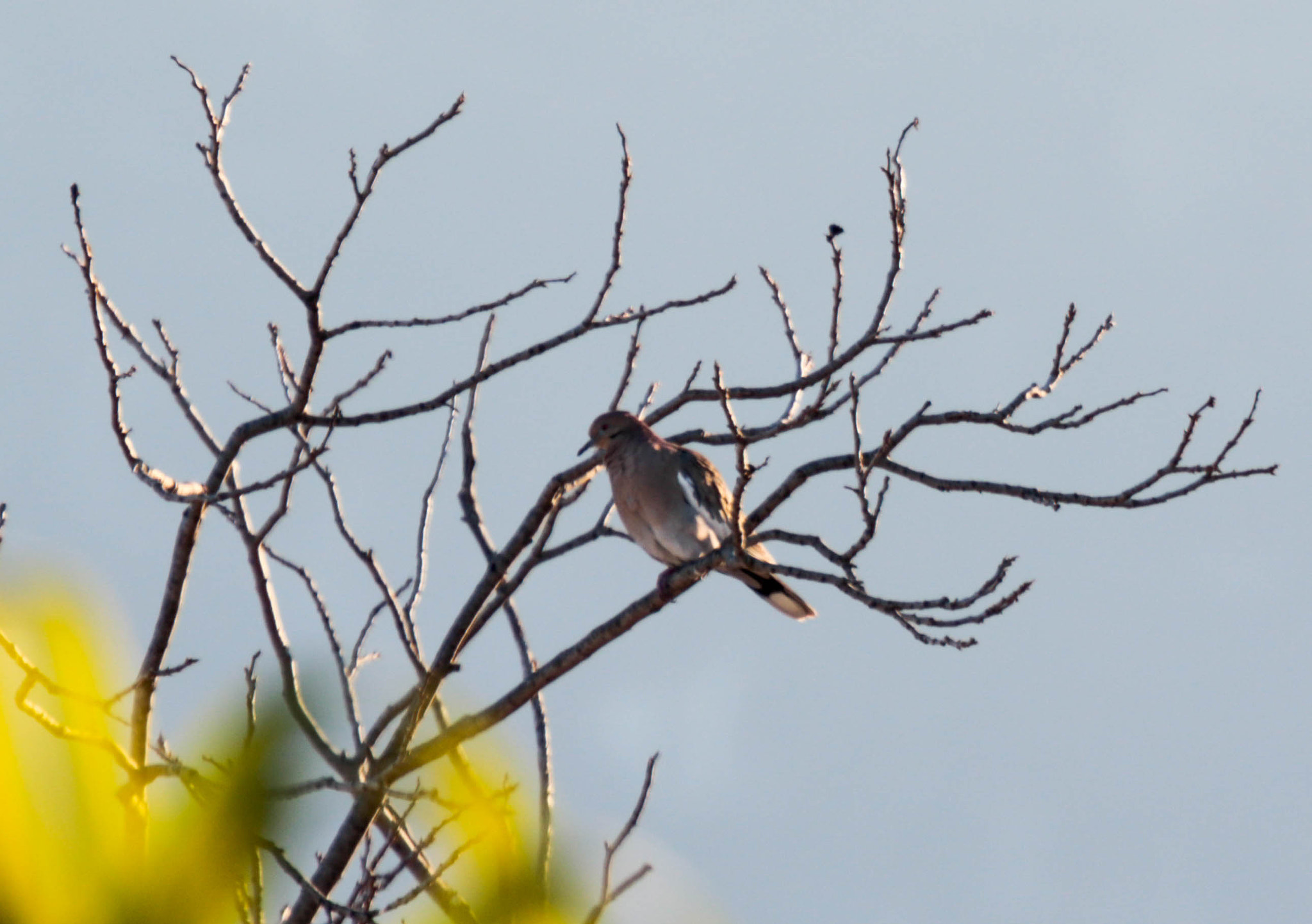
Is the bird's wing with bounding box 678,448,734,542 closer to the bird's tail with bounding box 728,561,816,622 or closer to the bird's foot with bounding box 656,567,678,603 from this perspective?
the bird's tail with bounding box 728,561,816,622

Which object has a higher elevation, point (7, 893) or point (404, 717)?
point (404, 717)

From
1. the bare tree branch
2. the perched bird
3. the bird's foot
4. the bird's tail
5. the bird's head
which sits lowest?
the bare tree branch

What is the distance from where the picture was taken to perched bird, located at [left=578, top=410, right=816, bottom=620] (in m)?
6.13

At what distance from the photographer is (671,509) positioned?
6.14m

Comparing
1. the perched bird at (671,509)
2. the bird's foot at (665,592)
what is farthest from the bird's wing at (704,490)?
the bird's foot at (665,592)

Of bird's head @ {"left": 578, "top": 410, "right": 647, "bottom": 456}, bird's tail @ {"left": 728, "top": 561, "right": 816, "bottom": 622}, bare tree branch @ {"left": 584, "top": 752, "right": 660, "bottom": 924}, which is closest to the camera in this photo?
bare tree branch @ {"left": 584, "top": 752, "right": 660, "bottom": 924}

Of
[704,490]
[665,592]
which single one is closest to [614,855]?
[665,592]

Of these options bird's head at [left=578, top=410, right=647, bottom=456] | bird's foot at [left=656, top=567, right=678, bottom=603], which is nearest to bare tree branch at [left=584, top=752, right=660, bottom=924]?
bird's foot at [left=656, top=567, right=678, bottom=603]

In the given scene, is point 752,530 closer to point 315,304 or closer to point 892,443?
point 892,443

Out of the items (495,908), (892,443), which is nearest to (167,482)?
(892,443)

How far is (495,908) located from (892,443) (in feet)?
9.14

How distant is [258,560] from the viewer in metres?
4.22

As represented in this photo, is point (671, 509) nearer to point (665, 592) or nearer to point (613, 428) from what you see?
point (613, 428)

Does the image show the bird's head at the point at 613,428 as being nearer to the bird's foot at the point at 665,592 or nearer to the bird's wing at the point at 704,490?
the bird's wing at the point at 704,490
